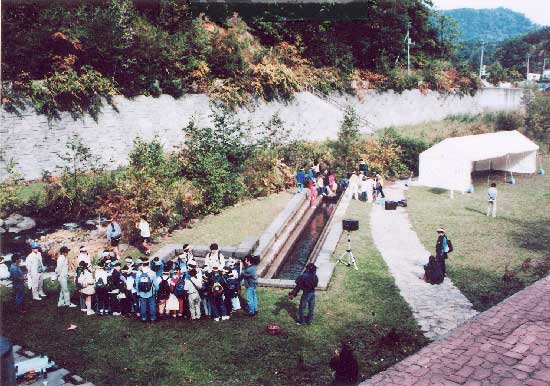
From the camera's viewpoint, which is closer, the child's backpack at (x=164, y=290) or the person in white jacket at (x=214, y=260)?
the child's backpack at (x=164, y=290)

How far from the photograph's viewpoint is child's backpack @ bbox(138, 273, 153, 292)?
927cm

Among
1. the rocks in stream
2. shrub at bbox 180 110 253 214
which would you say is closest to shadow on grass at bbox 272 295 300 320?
shrub at bbox 180 110 253 214

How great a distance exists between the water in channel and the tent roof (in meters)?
5.22

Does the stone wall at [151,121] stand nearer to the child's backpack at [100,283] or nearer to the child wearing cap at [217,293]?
the child's backpack at [100,283]

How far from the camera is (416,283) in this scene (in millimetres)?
11297

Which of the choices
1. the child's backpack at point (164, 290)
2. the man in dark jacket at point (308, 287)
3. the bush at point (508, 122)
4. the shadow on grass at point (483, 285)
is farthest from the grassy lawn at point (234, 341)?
the bush at point (508, 122)

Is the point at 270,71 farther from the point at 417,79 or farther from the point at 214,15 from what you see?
the point at 417,79

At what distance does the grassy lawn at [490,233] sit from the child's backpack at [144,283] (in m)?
6.80

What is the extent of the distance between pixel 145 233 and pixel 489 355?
A: 367 inches

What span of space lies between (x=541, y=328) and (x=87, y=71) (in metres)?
21.0

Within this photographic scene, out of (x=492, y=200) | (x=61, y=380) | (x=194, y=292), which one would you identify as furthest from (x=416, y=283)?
(x=61, y=380)

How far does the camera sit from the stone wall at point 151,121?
20.5 meters

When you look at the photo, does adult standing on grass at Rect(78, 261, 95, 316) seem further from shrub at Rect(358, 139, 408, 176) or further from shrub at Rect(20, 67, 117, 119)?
shrub at Rect(358, 139, 408, 176)

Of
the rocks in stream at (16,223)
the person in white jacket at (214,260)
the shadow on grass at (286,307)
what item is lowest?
the shadow on grass at (286,307)
